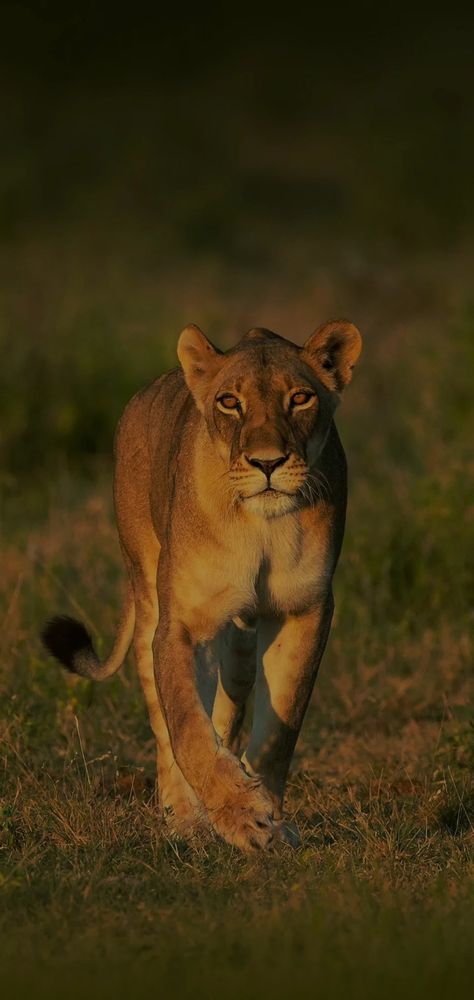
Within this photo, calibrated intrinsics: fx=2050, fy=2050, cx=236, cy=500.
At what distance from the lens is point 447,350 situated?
38.9 feet

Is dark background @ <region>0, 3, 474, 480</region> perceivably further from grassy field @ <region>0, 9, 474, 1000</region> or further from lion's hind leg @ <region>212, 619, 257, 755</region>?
lion's hind leg @ <region>212, 619, 257, 755</region>

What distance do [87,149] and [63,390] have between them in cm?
2278

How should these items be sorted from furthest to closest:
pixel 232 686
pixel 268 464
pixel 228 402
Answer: pixel 232 686 < pixel 228 402 < pixel 268 464

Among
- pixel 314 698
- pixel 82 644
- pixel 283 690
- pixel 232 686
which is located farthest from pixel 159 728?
pixel 314 698

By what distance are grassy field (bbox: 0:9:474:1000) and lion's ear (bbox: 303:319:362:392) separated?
4.15 feet

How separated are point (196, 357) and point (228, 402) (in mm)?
365

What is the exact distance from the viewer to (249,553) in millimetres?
5664

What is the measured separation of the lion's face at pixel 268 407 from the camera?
545 centimetres

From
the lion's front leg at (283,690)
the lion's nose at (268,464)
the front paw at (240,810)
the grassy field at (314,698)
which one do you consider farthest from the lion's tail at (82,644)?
the lion's nose at (268,464)

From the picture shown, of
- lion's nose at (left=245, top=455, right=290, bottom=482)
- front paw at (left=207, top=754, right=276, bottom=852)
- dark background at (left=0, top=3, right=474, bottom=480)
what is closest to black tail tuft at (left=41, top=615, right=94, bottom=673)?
front paw at (left=207, top=754, right=276, bottom=852)

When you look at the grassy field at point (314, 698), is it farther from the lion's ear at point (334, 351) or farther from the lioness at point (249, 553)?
the lion's ear at point (334, 351)

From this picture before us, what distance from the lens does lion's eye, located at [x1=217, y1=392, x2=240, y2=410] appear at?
5.63 metres

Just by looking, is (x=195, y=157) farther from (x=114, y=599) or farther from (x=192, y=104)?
(x=114, y=599)

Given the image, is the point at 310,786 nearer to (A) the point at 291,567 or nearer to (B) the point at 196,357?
(A) the point at 291,567
